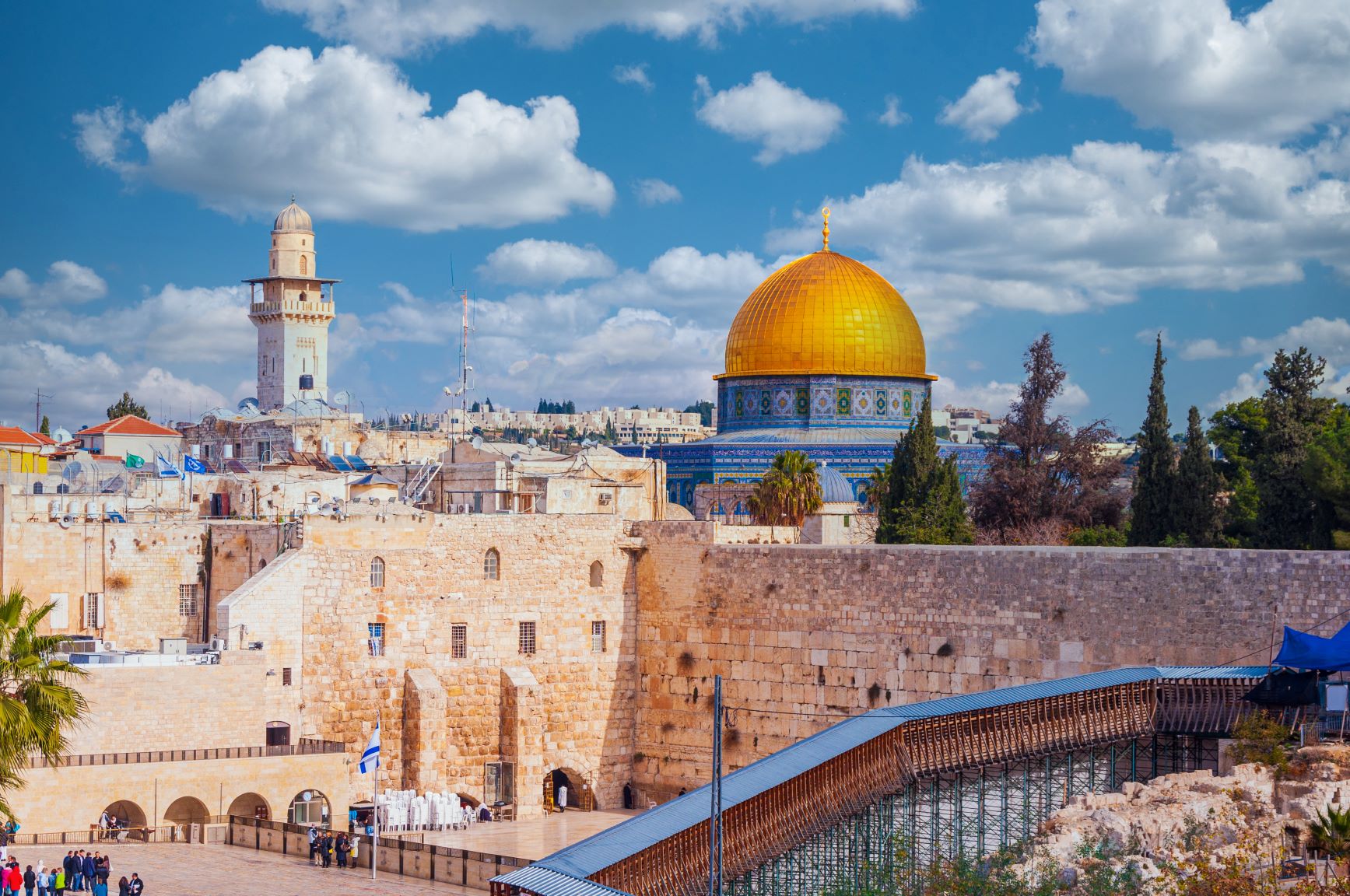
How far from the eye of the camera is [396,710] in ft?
89.2

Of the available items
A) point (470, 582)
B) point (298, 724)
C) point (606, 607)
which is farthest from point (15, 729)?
point (606, 607)

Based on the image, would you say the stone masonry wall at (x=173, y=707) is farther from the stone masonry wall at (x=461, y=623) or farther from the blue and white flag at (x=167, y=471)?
the blue and white flag at (x=167, y=471)

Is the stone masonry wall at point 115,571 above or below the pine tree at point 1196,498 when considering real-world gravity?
below

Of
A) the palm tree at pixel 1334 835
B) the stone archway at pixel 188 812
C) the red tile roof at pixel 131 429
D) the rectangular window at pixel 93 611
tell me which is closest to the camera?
the palm tree at pixel 1334 835

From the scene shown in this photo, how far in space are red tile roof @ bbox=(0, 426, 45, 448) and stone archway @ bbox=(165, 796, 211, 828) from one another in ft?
71.7

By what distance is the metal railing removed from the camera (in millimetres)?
22875

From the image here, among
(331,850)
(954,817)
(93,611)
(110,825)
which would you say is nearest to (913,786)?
(954,817)

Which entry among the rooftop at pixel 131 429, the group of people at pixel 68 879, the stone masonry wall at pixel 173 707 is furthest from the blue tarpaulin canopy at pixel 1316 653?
the rooftop at pixel 131 429

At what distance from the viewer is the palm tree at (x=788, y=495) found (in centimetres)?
3597

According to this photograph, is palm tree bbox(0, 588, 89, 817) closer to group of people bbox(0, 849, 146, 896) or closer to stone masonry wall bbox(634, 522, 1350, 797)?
Answer: group of people bbox(0, 849, 146, 896)

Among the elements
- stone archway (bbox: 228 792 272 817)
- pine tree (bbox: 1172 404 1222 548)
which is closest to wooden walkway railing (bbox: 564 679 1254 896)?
pine tree (bbox: 1172 404 1222 548)

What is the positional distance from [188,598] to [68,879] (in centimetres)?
970

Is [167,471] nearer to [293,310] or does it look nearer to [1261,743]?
[293,310]

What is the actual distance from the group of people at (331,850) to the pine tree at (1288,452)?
569 inches
